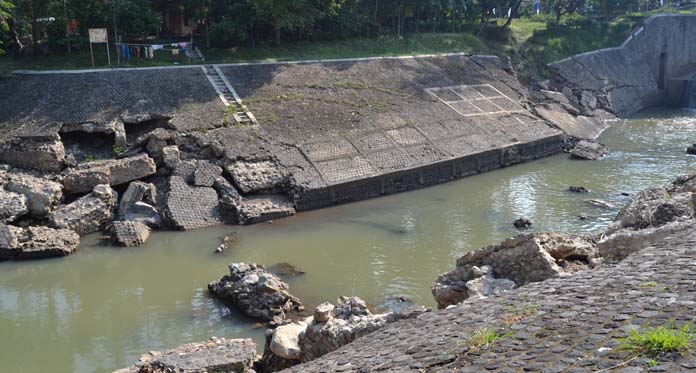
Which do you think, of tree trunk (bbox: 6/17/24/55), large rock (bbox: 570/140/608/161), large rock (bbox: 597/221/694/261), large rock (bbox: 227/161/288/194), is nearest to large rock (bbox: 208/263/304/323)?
large rock (bbox: 597/221/694/261)

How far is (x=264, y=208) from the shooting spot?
2188 centimetres

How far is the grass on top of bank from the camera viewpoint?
2931cm

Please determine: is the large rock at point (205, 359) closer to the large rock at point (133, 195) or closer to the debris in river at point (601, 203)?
the large rock at point (133, 195)

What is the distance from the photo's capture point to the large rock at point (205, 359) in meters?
10.6

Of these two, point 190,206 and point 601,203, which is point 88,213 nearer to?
point 190,206

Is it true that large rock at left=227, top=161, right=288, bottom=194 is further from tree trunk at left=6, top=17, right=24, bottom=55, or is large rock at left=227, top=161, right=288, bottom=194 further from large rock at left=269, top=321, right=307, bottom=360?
tree trunk at left=6, top=17, right=24, bottom=55

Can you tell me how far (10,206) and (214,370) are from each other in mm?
12012

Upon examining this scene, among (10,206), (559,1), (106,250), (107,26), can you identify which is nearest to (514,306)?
(106,250)

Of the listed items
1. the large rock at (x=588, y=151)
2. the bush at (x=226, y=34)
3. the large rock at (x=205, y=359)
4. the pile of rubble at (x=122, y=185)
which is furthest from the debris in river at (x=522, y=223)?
the bush at (x=226, y=34)

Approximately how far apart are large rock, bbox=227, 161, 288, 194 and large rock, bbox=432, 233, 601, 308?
10.7 meters

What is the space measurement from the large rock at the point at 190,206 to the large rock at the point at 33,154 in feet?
12.0

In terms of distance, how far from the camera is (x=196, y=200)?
21547 millimetres

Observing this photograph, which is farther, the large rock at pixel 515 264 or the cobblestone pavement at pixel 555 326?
the large rock at pixel 515 264

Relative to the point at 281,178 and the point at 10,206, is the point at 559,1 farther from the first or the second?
the point at 10,206
